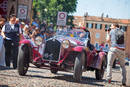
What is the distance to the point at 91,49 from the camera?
11273 mm

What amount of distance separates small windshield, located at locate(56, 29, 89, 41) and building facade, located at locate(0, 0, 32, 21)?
20.6 ft

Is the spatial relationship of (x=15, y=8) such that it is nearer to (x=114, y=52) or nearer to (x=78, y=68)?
(x=114, y=52)

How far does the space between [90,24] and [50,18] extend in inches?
1318

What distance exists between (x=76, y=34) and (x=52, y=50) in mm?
2012

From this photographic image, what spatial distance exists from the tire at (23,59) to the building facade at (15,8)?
315 inches

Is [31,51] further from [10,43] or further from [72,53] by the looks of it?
[10,43]

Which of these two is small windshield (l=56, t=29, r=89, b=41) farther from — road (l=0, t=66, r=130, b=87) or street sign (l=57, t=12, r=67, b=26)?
street sign (l=57, t=12, r=67, b=26)

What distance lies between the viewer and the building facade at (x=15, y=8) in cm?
1764

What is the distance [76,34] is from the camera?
11625 millimetres

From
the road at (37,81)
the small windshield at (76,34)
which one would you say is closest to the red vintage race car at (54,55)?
the road at (37,81)

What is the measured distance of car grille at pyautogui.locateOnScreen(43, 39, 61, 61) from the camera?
9766 millimetres

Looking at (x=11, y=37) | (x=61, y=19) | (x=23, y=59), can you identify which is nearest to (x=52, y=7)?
(x=61, y=19)

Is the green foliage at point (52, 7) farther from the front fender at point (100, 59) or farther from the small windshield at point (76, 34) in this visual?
the front fender at point (100, 59)

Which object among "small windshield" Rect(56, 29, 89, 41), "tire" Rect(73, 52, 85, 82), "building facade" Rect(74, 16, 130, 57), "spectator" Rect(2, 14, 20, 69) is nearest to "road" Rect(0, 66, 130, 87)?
"tire" Rect(73, 52, 85, 82)
